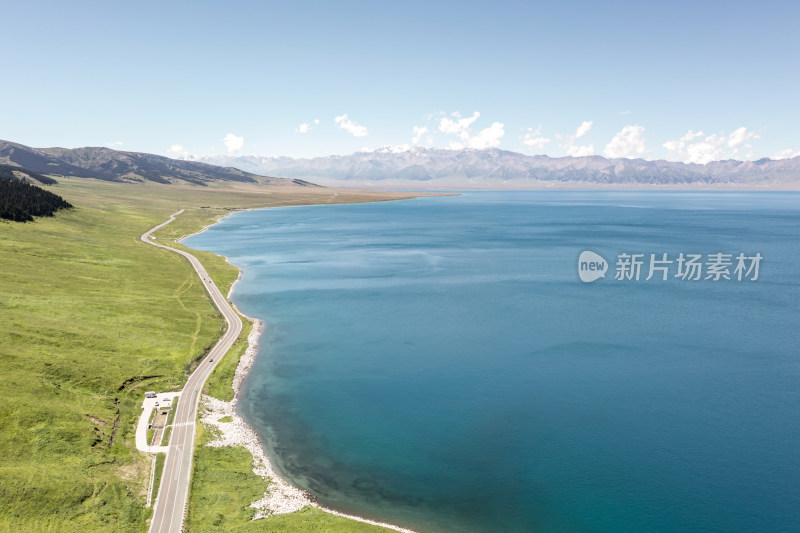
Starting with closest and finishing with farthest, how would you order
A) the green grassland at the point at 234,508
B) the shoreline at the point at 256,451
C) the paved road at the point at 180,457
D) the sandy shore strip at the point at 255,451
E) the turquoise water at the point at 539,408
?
1. the green grassland at the point at 234,508
2. the paved road at the point at 180,457
3. the shoreline at the point at 256,451
4. the sandy shore strip at the point at 255,451
5. the turquoise water at the point at 539,408

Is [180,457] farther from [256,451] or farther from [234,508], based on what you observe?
[234,508]

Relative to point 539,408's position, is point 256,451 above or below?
below

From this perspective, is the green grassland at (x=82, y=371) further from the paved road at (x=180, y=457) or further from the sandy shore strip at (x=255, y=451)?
the sandy shore strip at (x=255, y=451)

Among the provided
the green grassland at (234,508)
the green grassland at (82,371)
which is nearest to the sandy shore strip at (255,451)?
the green grassland at (234,508)

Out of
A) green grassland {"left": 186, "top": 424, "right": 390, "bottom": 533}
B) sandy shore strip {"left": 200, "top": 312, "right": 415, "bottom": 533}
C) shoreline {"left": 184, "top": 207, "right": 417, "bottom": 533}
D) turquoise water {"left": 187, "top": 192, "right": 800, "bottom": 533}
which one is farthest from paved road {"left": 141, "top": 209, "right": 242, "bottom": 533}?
turquoise water {"left": 187, "top": 192, "right": 800, "bottom": 533}

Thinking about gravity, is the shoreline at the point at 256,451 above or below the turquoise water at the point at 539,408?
below

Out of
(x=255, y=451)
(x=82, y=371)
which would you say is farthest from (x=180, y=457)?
(x=82, y=371)

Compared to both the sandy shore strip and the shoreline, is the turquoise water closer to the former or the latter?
the shoreline

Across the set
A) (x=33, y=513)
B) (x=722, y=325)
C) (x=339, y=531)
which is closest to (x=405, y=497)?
(x=339, y=531)
